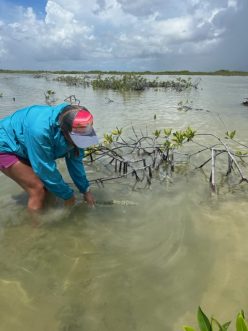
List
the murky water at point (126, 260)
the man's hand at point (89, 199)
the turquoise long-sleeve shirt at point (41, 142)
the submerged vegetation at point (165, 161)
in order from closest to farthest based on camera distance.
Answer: the murky water at point (126, 260) → the turquoise long-sleeve shirt at point (41, 142) → the man's hand at point (89, 199) → the submerged vegetation at point (165, 161)

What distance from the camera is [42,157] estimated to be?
301 cm

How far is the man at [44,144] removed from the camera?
9.30ft

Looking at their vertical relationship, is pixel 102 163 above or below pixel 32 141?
below

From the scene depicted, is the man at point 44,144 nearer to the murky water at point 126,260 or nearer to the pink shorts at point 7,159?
the pink shorts at point 7,159

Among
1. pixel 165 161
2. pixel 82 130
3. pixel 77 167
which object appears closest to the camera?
pixel 82 130

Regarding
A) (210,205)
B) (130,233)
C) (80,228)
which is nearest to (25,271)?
(80,228)

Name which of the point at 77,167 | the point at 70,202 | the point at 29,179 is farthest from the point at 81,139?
the point at 70,202

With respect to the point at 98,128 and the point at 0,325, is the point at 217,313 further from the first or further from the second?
the point at 98,128

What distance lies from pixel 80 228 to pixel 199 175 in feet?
7.31

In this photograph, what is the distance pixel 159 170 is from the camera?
5.09 metres


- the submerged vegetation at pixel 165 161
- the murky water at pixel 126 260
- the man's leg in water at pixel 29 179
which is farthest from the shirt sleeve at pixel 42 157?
the submerged vegetation at pixel 165 161

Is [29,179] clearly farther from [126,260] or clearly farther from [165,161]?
[165,161]

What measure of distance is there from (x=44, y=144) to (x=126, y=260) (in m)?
1.25

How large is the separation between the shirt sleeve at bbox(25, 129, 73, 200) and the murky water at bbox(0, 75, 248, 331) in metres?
0.56
